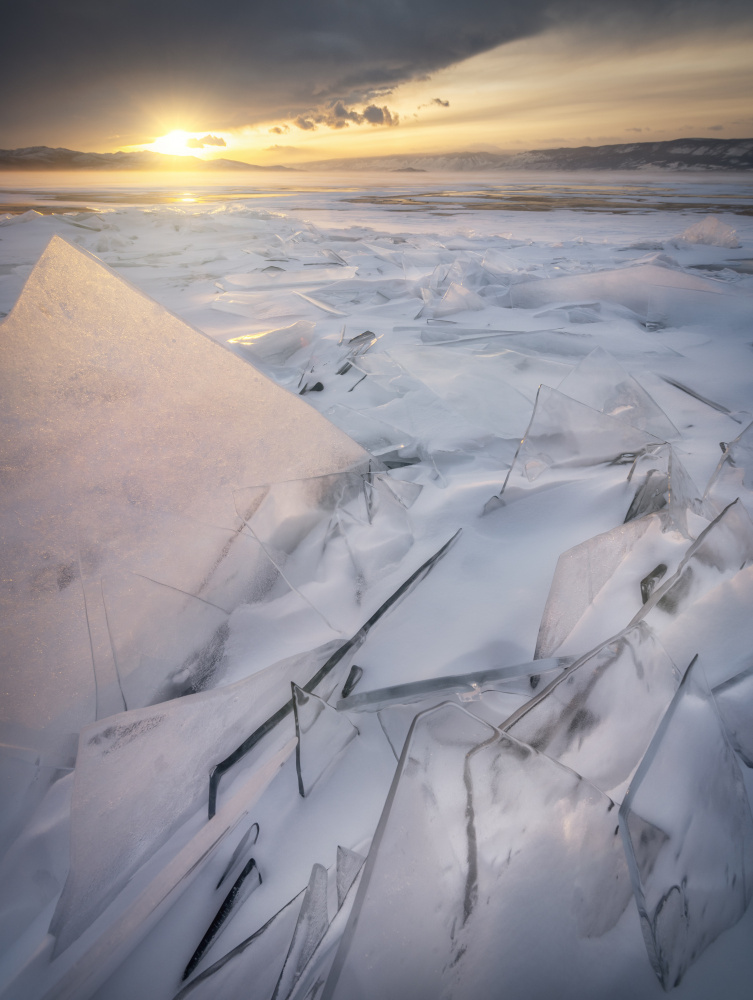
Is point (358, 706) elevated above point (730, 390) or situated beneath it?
situated beneath

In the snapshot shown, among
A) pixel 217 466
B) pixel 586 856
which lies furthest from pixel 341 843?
pixel 217 466

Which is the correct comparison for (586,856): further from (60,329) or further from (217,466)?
(60,329)

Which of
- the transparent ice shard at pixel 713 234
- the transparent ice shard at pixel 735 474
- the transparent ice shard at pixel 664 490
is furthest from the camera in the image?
the transparent ice shard at pixel 713 234

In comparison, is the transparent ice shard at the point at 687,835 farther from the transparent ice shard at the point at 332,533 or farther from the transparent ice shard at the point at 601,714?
the transparent ice shard at the point at 332,533

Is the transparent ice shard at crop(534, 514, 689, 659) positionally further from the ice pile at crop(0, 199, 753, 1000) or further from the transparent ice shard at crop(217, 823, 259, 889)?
the transparent ice shard at crop(217, 823, 259, 889)

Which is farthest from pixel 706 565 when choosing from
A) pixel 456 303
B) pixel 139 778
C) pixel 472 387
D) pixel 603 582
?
pixel 456 303

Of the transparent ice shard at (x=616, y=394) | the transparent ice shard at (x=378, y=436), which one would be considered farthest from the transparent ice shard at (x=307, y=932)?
the transparent ice shard at (x=616, y=394)
